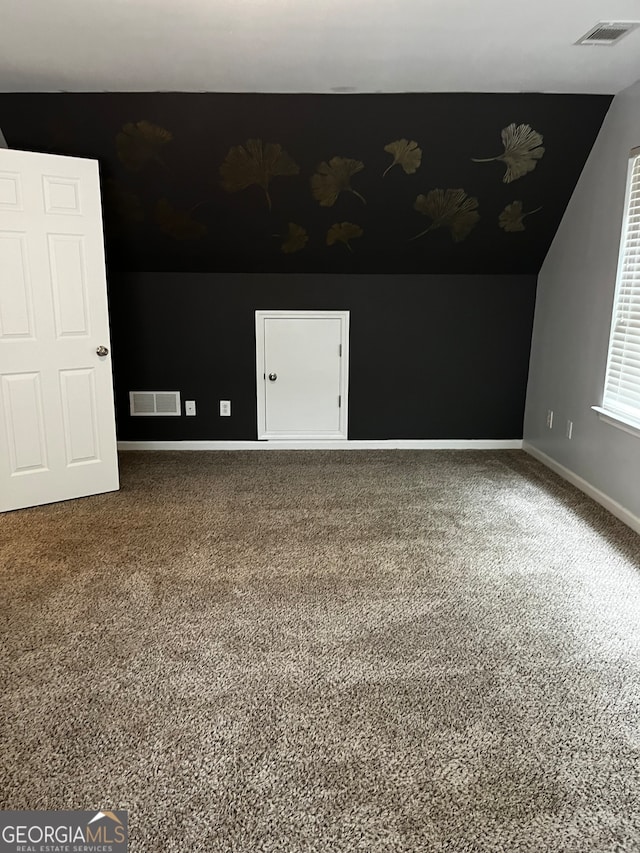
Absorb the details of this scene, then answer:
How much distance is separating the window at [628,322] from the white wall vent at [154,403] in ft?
9.63

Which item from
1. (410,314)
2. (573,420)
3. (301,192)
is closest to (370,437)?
(410,314)

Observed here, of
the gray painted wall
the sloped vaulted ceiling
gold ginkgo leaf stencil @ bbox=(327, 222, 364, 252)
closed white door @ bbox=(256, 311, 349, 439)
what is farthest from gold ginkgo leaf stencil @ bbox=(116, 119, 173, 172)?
the gray painted wall

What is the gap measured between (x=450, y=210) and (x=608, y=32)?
1.53 metres

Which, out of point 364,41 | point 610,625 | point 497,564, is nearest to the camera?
point 610,625

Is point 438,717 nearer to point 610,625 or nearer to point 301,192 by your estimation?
point 610,625

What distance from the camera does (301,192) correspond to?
396 cm

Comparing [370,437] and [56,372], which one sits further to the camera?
[370,437]

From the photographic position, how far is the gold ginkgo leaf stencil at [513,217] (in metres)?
4.08

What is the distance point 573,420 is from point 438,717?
8.73ft

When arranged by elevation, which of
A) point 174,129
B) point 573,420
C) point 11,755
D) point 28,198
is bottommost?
point 11,755

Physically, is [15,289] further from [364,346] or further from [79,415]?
[364,346]

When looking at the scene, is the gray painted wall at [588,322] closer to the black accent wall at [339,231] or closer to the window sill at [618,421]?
the window sill at [618,421]

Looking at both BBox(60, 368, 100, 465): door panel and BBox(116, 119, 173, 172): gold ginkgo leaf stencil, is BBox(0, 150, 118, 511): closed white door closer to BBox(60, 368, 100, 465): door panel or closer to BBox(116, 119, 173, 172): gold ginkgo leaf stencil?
BBox(60, 368, 100, 465): door panel

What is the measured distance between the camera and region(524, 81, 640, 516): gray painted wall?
3420 mm
